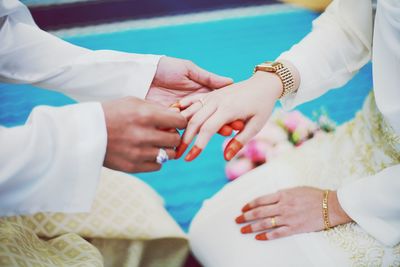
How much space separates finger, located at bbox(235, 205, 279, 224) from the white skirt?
23 millimetres

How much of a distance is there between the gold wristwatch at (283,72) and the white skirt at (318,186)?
0.18m

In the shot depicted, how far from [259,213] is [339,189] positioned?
16cm

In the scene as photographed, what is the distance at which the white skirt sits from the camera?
71 cm

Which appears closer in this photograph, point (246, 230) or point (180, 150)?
point (180, 150)

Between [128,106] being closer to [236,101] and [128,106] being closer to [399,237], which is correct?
[236,101]

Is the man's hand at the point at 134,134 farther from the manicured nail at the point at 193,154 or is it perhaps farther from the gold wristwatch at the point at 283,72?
the gold wristwatch at the point at 283,72

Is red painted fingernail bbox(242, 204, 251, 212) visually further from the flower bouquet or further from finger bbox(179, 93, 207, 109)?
the flower bouquet

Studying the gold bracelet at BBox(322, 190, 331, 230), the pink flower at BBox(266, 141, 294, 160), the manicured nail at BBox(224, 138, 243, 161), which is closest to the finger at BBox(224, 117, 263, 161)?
the manicured nail at BBox(224, 138, 243, 161)

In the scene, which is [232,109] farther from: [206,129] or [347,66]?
[347,66]

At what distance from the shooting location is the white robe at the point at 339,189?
2.19 feet

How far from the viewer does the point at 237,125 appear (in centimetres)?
66

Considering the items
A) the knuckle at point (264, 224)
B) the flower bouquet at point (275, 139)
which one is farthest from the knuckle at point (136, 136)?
the flower bouquet at point (275, 139)

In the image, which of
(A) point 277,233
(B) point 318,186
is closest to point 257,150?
(B) point 318,186

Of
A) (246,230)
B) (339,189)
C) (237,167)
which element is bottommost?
(237,167)
